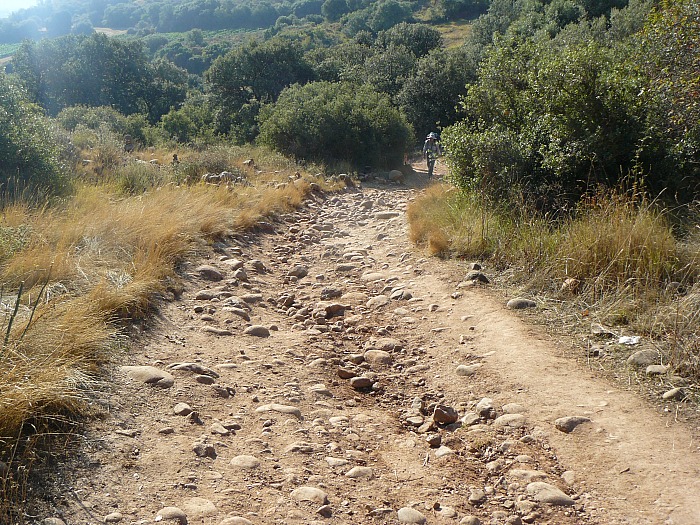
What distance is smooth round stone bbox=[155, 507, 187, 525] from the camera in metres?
2.97

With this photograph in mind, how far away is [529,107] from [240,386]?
578cm

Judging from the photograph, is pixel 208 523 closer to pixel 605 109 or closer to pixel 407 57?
pixel 605 109

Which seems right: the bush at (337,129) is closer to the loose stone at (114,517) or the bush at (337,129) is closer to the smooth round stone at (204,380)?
the smooth round stone at (204,380)

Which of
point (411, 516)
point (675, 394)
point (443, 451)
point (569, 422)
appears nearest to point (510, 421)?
point (569, 422)

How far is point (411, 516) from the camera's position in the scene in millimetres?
3197

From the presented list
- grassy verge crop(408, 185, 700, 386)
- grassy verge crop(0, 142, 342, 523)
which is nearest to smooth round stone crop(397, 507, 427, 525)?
grassy verge crop(0, 142, 342, 523)

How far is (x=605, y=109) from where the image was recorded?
7.12 m

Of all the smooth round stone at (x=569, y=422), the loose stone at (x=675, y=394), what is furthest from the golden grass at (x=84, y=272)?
the loose stone at (x=675, y=394)

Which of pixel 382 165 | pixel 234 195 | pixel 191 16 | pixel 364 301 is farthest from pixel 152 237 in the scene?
pixel 191 16

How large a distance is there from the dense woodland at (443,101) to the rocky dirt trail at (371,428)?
7.75ft

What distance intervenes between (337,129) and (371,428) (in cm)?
1430

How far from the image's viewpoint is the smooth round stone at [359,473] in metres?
3.58

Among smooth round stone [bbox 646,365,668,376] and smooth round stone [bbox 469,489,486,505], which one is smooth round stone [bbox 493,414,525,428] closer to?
smooth round stone [bbox 469,489,486,505]

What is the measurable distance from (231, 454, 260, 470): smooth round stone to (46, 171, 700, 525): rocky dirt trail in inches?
0.4
